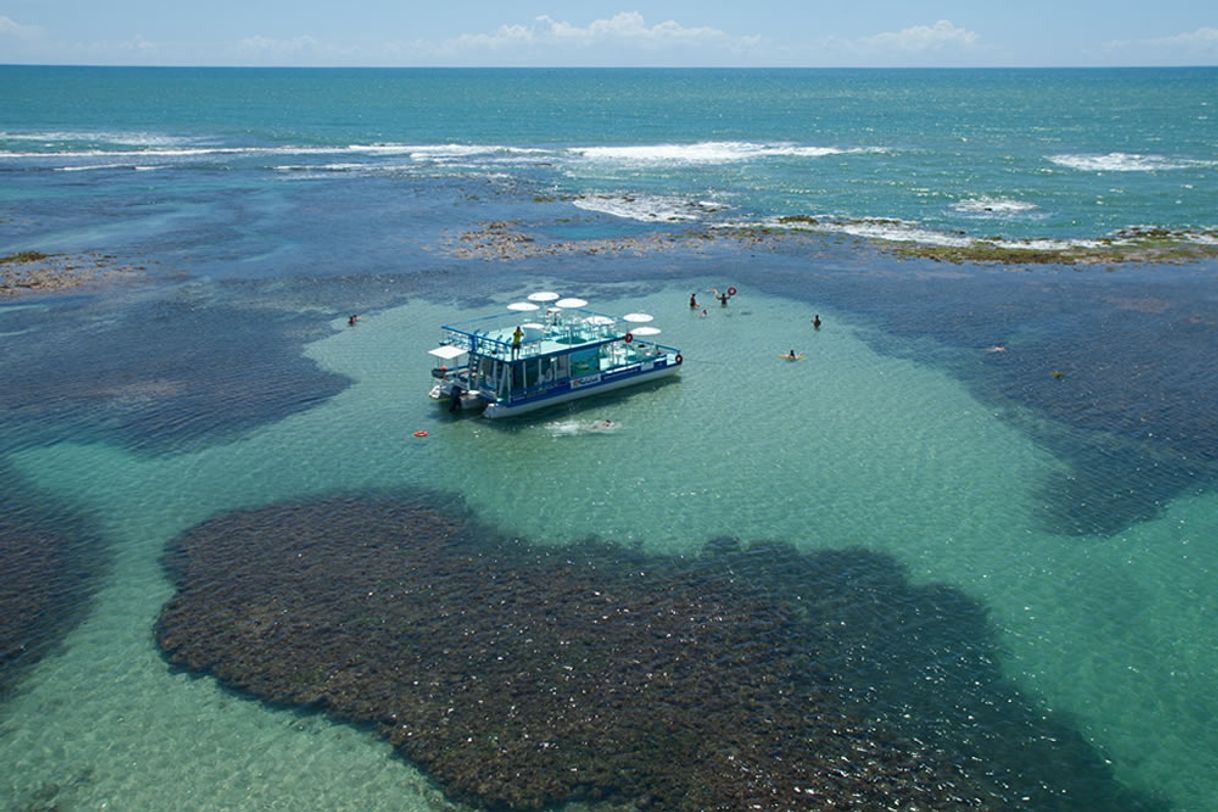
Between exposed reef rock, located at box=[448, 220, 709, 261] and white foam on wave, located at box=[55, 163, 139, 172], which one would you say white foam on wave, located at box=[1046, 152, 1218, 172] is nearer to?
exposed reef rock, located at box=[448, 220, 709, 261]

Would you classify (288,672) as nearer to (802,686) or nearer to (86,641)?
(86,641)

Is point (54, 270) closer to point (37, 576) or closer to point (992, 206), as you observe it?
point (37, 576)

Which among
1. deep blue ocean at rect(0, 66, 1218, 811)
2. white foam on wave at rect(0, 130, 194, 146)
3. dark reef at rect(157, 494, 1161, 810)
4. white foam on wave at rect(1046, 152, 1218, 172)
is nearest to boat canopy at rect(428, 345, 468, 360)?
deep blue ocean at rect(0, 66, 1218, 811)

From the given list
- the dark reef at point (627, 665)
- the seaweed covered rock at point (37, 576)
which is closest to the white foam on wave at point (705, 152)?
the seaweed covered rock at point (37, 576)

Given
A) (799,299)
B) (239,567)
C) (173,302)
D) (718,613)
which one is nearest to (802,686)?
(718,613)

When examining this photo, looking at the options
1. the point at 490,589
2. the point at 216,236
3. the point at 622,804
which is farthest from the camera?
the point at 216,236

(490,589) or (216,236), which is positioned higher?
(216,236)

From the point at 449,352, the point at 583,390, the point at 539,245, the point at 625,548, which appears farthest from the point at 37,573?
the point at 539,245
